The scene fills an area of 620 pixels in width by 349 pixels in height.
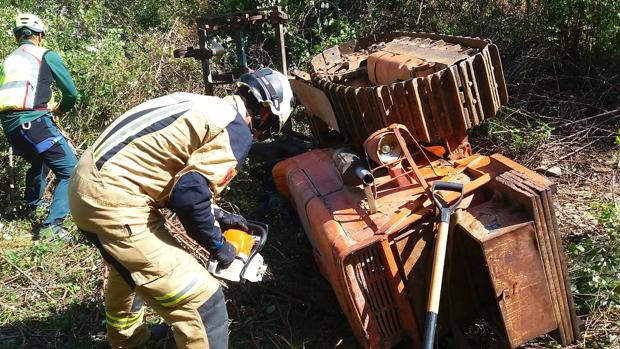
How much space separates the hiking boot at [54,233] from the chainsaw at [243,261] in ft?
7.87

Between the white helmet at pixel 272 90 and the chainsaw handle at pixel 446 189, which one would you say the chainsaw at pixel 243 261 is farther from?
the chainsaw handle at pixel 446 189

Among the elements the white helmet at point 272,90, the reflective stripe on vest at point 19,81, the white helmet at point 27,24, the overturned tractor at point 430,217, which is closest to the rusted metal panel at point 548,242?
the overturned tractor at point 430,217

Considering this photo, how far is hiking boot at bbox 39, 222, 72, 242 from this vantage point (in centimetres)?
486

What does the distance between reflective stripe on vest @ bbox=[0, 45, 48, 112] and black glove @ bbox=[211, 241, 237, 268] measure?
2844 millimetres

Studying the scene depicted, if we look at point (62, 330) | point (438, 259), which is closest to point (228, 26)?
point (62, 330)

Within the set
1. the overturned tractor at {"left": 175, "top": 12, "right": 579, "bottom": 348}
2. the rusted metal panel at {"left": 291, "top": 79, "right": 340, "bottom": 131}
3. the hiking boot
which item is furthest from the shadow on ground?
the rusted metal panel at {"left": 291, "top": 79, "right": 340, "bottom": 131}

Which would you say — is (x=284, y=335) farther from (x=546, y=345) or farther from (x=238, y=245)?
(x=546, y=345)

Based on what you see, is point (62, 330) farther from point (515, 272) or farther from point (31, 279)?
point (515, 272)

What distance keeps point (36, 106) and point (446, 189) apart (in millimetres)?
3661

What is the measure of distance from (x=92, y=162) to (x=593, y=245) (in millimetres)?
2921

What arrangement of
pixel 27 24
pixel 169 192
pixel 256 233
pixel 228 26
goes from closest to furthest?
pixel 169 192 → pixel 256 233 → pixel 27 24 → pixel 228 26

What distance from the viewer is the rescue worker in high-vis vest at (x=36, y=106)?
4.78 m

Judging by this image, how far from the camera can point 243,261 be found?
2.99 m

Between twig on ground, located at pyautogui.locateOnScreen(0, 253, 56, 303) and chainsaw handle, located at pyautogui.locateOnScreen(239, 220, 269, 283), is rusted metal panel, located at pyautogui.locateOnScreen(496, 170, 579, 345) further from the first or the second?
twig on ground, located at pyautogui.locateOnScreen(0, 253, 56, 303)
